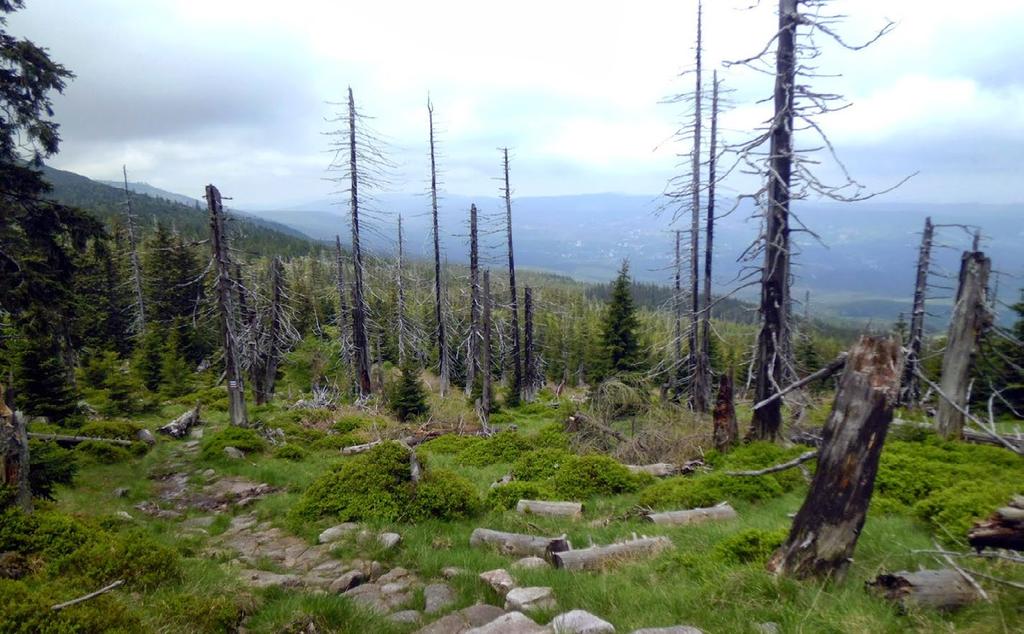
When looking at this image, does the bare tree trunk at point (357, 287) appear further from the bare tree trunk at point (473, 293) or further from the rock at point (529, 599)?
the rock at point (529, 599)

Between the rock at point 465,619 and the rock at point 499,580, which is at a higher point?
the rock at point 465,619

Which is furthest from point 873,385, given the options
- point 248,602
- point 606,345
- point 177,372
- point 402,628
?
point 177,372

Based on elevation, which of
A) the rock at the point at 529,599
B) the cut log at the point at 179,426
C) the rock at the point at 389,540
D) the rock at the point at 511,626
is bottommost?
the cut log at the point at 179,426

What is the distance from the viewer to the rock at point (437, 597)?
544cm

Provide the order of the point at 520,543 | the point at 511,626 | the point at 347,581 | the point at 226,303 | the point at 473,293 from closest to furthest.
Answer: the point at 511,626, the point at 347,581, the point at 520,543, the point at 226,303, the point at 473,293

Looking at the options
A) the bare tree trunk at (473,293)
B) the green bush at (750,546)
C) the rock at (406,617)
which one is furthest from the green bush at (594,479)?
the bare tree trunk at (473,293)

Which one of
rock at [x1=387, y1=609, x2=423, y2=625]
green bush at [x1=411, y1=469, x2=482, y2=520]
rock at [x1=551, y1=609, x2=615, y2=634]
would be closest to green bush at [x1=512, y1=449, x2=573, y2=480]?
green bush at [x1=411, y1=469, x2=482, y2=520]

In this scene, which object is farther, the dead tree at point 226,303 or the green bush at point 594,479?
the dead tree at point 226,303

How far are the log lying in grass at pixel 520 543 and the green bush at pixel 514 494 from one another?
67.1 inches

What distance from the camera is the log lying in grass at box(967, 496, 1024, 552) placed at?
3.86m

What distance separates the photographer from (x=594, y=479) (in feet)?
32.8

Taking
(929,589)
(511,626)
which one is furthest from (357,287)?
(929,589)

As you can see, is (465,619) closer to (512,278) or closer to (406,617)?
(406,617)

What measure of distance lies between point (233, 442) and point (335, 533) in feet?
25.2
